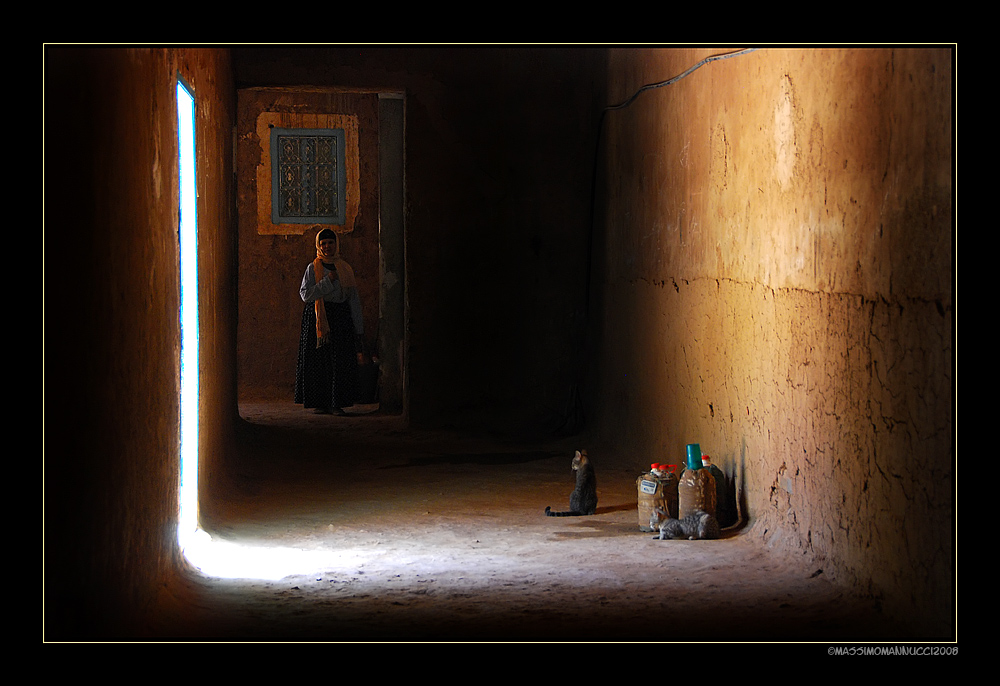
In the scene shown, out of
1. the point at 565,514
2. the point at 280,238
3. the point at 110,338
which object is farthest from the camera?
the point at 280,238

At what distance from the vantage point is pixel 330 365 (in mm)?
9828

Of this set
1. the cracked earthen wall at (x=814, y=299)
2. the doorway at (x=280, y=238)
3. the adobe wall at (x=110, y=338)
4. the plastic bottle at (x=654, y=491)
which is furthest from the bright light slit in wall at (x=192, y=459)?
the doorway at (x=280, y=238)

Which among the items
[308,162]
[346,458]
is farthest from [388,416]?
[308,162]

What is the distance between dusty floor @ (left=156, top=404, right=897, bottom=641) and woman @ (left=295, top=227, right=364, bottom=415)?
100 inches

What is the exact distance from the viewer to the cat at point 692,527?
4.99m

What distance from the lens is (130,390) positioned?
3.43 meters

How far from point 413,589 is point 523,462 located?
3.27 metres

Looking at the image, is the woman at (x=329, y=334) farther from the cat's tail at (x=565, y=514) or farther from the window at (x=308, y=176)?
the cat's tail at (x=565, y=514)

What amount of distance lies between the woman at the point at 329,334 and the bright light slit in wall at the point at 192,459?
13.8ft

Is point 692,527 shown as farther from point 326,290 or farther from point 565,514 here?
point 326,290

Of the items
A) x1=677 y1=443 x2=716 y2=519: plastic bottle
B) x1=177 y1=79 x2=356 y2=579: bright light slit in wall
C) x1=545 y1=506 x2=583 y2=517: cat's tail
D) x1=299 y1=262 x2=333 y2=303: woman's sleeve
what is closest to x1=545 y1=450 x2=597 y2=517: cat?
x1=545 y1=506 x2=583 y2=517: cat's tail

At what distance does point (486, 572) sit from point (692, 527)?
1.13m

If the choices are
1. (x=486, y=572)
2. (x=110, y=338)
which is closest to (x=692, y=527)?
(x=486, y=572)

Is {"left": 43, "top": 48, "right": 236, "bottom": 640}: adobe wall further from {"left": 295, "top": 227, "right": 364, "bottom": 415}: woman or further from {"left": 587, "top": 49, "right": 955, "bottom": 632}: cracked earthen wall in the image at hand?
{"left": 295, "top": 227, "right": 364, "bottom": 415}: woman
